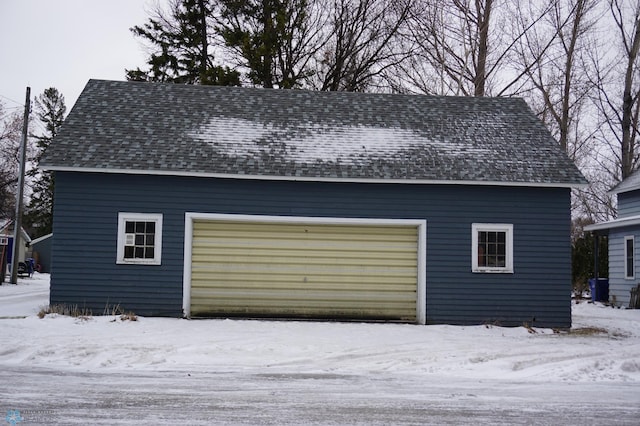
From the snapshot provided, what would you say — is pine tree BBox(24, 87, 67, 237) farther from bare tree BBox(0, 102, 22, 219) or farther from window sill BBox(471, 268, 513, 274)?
window sill BBox(471, 268, 513, 274)

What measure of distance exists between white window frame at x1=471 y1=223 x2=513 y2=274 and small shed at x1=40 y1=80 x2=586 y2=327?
0.03 metres

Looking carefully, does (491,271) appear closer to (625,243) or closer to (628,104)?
(625,243)

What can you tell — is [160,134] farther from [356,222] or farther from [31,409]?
[31,409]

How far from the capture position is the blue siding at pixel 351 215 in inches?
631

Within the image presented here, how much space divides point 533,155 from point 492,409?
10.7m

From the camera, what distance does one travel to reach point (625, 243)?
965 inches

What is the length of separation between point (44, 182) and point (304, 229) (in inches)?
1874

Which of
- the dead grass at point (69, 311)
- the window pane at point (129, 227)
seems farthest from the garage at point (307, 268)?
the dead grass at point (69, 311)

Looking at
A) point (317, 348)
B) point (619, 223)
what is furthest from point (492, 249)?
point (619, 223)

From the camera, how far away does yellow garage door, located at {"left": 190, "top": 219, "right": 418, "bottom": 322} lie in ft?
54.3

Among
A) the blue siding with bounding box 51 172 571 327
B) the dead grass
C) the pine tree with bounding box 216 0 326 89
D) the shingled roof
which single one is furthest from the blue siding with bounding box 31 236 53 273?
the blue siding with bounding box 51 172 571 327

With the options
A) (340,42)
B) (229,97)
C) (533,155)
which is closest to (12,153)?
(340,42)

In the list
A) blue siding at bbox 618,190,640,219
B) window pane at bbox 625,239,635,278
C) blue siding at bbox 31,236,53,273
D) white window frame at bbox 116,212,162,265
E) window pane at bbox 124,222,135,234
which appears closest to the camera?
white window frame at bbox 116,212,162,265

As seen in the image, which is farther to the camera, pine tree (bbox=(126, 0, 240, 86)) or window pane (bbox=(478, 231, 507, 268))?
pine tree (bbox=(126, 0, 240, 86))
